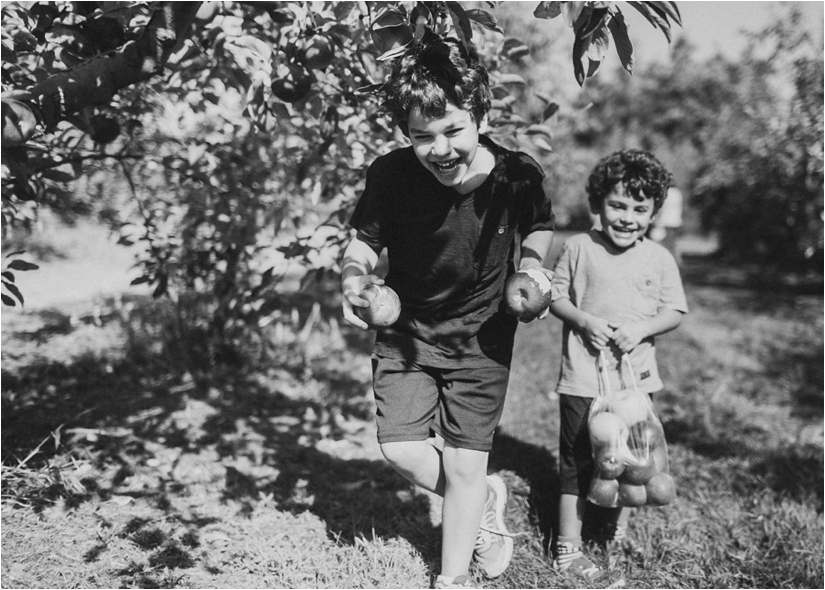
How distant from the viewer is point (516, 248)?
2312 mm

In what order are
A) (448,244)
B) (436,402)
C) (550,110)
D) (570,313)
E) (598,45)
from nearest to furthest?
(598,45) → (448,244) → (436,402) → (570,313) → (550,110)

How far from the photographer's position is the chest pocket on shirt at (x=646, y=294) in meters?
2.51

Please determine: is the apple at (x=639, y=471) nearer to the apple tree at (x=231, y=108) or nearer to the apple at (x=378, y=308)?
the apple at (x=378, y=308)

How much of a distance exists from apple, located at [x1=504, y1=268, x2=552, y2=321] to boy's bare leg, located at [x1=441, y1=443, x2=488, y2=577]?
49 cm

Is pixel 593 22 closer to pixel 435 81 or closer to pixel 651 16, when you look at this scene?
pixel 651 16

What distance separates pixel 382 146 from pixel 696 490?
206 cm

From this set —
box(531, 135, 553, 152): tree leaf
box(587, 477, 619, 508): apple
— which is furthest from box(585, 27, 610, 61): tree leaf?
box(587, 477, 619, 508): apple

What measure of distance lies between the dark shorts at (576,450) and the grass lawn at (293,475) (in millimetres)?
275

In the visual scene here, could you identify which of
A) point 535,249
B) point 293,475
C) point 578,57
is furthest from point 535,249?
point 293,475

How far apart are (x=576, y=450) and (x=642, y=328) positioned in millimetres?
518

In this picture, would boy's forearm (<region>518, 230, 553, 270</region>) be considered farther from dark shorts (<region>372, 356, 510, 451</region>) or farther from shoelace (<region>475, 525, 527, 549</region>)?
shoelace (<region>475, 525, 527, 549</region>)

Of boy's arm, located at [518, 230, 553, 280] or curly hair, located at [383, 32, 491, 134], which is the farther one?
boy's arm, located at [518, 230, 553, 280]

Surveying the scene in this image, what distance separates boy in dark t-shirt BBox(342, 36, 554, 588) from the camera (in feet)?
6.97

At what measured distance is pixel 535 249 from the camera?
220cm
